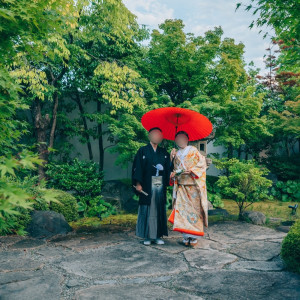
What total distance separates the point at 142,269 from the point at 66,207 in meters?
3.95

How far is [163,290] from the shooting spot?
327 cm

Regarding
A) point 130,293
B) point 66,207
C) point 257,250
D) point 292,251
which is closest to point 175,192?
point 257,250

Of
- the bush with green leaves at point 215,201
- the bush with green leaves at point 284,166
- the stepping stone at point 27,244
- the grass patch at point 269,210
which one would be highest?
the bush with green leaves at point 284,166

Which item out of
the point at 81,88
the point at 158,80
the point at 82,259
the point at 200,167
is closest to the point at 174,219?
the point at 200,167

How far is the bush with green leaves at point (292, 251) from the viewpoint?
374 cm

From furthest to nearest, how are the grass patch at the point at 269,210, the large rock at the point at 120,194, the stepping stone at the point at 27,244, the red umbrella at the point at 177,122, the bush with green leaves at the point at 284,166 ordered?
the bush with green leaves at the point at 284,166 < the large rock at the point at 120,194 < the grass patch at the point at 269,210 < the red umbrella at the point at 177,122 < the stepping stone at the point at 27,244

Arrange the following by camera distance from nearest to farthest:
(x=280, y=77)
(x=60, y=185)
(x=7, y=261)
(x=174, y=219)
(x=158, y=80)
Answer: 1. (x=7, y=261)
2. (x=174, y=219)
3. (x=60, y=185)
4. (x=158, y=80)
5. (x=280, y=77)

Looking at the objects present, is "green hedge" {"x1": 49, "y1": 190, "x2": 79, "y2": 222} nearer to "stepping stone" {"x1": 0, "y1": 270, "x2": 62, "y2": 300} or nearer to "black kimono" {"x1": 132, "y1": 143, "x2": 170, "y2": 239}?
"black kimono" {"x1": 132, "y1": 143, "x2": 170, "y2": 239}

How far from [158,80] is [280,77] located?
743 centimetres

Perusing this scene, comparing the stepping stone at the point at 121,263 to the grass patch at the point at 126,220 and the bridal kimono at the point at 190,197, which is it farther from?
the grass patch at the point at 126,220

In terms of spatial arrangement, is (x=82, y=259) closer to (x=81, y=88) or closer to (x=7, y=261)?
(x=7, y=261)

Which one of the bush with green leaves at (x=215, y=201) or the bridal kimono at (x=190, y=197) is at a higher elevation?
the bridal kimono at (x=190, y=197)

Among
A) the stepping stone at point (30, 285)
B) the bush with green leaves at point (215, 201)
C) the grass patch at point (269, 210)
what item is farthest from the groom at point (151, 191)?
the bush with green leaves at point (215, 201)

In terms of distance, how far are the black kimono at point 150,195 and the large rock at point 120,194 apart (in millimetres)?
3952
